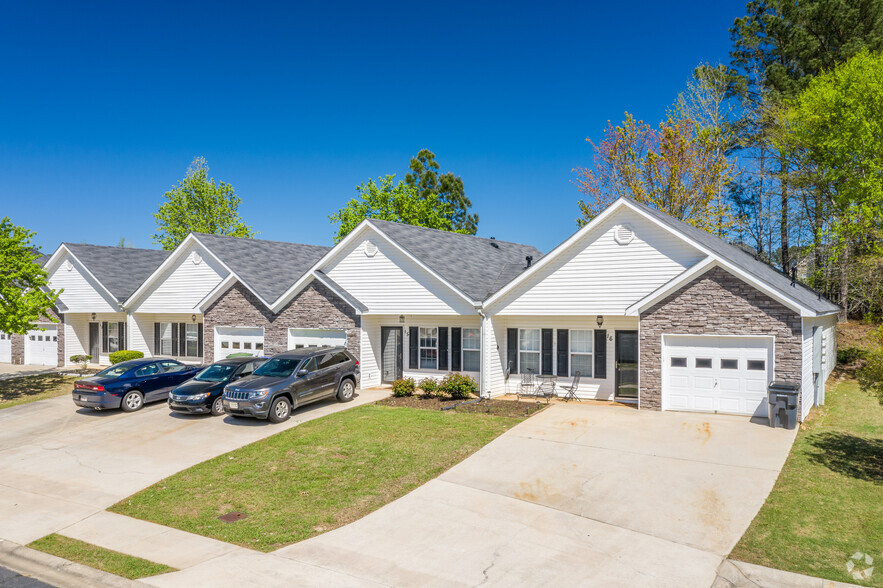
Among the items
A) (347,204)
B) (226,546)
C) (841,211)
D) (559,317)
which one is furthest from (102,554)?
(347,204)

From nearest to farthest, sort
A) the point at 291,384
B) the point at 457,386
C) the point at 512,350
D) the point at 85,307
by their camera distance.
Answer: the point at 291,384 < the point at 457,386 < the point at 512,350 < the point at 85,307

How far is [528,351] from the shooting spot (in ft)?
63.5

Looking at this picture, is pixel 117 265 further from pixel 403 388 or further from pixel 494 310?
pixel 494 310

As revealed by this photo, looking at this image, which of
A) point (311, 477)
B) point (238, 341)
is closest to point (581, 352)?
point (311, 477)

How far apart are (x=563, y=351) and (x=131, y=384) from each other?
14.1m

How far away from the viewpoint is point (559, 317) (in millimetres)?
18594

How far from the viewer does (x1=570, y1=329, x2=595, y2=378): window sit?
1830 centimetres

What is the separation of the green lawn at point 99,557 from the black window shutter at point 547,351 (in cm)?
1342

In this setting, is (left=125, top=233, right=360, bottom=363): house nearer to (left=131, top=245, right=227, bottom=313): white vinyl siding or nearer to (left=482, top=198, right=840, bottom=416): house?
(left=131, top=245, right=227, bottom=313): white vinyl siding

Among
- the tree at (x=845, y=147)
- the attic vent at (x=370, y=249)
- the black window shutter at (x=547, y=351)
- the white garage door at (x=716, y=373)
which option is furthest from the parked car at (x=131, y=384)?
the tree at (x=845, y=147)

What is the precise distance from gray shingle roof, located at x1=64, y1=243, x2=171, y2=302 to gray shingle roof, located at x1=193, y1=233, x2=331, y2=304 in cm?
555

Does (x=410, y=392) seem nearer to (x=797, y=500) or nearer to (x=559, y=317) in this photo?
(x=559, y=317)

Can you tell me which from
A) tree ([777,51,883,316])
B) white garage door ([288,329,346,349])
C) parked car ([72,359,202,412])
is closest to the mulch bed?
white garage door ([288,329,346,349])

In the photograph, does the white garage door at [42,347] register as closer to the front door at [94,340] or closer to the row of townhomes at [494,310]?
the row of townhomes at [494,310]
